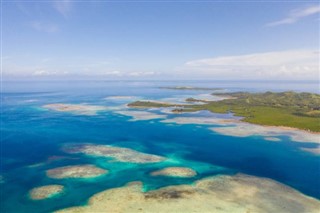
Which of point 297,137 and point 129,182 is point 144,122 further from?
point 129,182

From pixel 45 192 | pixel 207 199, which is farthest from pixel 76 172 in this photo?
pixel 207 199

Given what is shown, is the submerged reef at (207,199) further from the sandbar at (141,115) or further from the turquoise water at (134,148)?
the sandbar at (141,115)

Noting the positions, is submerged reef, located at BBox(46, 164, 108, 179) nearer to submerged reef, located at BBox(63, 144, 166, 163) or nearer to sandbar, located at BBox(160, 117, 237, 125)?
submerged reef, located at BBox(63, 144, 166, 163)

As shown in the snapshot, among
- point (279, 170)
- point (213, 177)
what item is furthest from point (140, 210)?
point (279, 170)

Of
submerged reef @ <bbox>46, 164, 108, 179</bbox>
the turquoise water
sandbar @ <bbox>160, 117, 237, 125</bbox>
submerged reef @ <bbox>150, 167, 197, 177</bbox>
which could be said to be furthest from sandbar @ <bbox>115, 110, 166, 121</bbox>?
submerged reef @ <bbox>150, 167, 197, 177</bbox>

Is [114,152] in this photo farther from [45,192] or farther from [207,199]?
[207,199]

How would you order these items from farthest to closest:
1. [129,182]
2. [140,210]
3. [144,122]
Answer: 1. [144,122]
2. [129,182]
3. [140,210]
